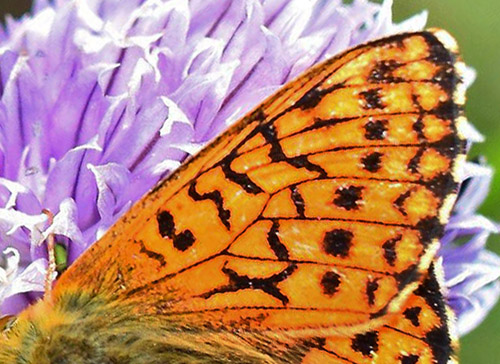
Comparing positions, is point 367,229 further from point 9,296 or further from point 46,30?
point 46,30

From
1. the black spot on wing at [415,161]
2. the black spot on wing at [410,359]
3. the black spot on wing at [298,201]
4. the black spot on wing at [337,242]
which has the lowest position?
the black spot on wing at [410,359]

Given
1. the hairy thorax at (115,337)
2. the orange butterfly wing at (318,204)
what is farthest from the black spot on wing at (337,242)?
the hairy thorax at (115,337)

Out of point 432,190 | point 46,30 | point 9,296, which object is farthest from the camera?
point 46,30

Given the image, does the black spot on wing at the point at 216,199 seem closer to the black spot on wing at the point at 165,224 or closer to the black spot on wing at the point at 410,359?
the black spot on wing at the point at 165,224

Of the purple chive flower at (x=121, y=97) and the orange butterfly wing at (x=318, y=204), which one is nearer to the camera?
the orange butterfly wing at (x=318, y=204)

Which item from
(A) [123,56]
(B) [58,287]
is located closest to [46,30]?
(A) [123,56]

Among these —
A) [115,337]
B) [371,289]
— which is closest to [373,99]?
[371,289]
